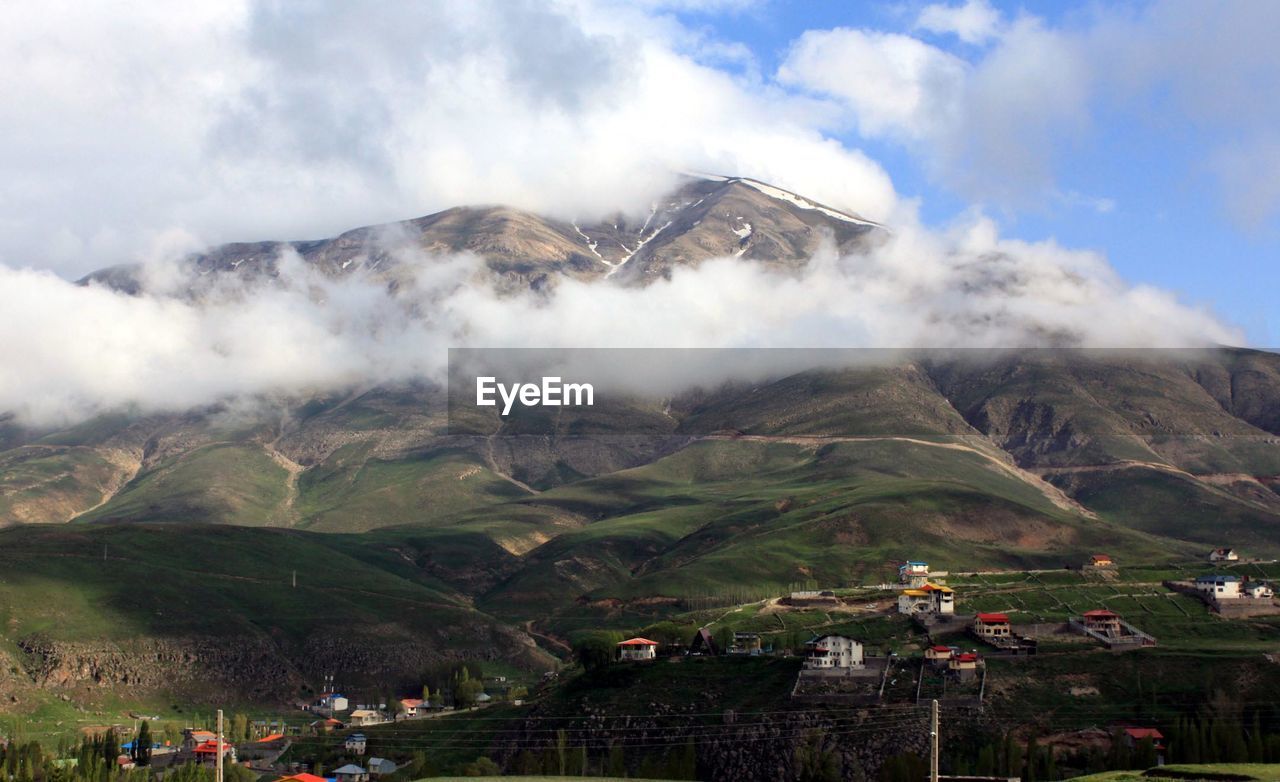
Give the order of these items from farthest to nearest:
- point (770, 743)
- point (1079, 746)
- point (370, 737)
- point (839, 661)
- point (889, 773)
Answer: point (370, 737) < point (839, 661) < point (770, 743) < point (1079, 746) < point (889, 773)

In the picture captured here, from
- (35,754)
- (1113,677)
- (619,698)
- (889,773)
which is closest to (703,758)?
(619,698)

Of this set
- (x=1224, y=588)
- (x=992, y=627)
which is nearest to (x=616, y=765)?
(x=992, y=627)

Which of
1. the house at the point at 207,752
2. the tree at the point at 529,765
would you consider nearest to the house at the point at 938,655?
the tree at the point at 529,765

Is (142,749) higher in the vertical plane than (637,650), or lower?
lower

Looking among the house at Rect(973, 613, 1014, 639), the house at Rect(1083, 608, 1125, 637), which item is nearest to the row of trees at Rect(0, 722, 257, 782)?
the house at Rect(973, 613, 1014, 639)

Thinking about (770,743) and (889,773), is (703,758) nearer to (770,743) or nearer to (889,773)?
(770,743)

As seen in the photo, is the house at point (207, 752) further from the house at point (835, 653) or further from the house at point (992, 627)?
Answer: the house at point (992, 627)

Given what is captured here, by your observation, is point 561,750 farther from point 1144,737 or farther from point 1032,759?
point 1144,737
